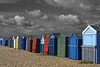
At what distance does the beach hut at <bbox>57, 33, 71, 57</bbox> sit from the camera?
69.4 feet

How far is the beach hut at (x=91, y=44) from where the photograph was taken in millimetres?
15367

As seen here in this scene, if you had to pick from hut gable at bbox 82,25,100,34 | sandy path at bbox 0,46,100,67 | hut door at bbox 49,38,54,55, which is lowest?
sandy path at bbox 0,46,100,67

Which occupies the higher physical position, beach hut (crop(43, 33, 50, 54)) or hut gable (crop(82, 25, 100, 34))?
hut gable (crop(82, 25, 100, 34))

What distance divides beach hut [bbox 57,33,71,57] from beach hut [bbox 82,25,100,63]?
14.0 ft

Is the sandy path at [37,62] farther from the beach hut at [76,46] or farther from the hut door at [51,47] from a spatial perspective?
the hut door at [51,47]

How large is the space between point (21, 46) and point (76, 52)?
21790mm

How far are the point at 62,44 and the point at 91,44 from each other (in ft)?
19.9

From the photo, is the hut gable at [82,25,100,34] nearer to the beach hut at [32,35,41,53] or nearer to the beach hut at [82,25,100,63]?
the beach hut at [82,25,100,63]

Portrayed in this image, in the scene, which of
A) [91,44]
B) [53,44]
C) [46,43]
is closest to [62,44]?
[53,44]

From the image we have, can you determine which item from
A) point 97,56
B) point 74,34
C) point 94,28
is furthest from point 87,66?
point 74,34

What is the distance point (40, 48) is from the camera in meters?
A: 29.1

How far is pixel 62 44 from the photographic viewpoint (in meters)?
21.6

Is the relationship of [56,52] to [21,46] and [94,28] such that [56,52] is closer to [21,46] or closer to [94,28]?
[94,28]

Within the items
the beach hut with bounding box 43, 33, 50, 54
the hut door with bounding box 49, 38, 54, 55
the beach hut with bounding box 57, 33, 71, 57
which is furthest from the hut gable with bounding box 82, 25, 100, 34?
the beach hut with bounding box 43, 33, 50, 54
